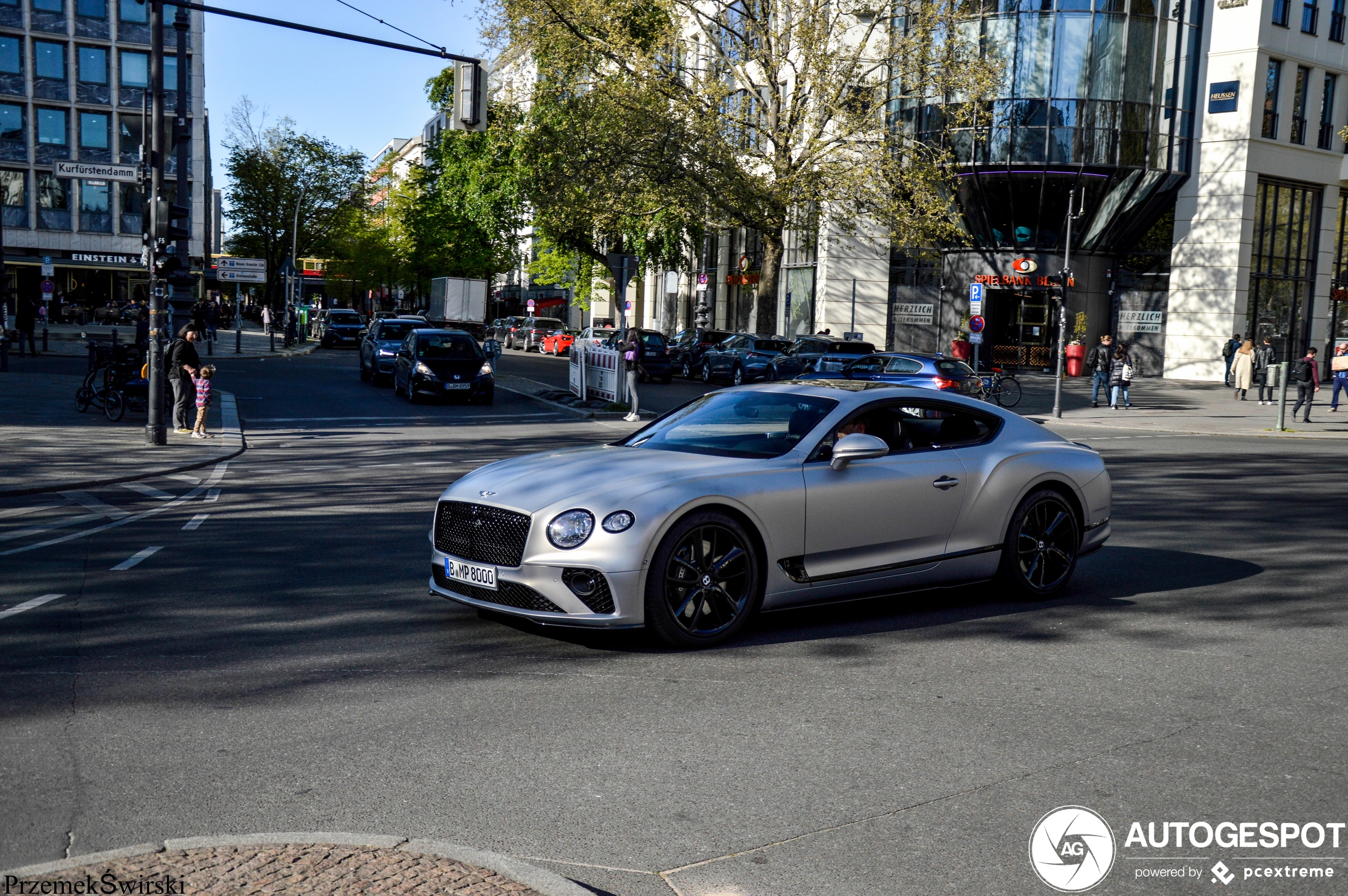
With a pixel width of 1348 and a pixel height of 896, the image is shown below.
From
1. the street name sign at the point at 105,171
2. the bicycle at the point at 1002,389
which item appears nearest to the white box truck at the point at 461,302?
the bicycle at the point at 1002,389

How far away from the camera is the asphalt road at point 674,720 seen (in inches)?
163

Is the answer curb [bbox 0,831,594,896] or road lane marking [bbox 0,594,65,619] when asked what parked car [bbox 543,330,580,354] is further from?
curb [bbox 0,831,594,896]

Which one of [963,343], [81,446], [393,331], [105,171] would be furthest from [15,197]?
A: [81,446]

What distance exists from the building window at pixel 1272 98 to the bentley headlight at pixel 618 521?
41.1 meters

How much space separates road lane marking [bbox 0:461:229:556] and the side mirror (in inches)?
244

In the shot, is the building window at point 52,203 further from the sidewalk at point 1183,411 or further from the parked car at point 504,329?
the sidewalk at point 1183,411

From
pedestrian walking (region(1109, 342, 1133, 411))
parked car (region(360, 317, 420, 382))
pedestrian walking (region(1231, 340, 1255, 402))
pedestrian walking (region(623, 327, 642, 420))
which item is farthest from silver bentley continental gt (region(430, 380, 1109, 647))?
pedestrian walking (region(1231, 340, 1255, 402))

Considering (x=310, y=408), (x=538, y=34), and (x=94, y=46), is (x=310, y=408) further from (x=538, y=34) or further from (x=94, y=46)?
(x=94, y=46)

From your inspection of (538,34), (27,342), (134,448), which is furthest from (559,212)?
(134,448)

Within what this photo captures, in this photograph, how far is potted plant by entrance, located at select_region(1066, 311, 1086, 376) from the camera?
43.1m

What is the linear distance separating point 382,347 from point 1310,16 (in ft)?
105

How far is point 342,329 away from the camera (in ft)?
182

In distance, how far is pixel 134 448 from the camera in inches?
645

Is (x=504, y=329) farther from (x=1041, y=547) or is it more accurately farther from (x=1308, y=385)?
(x=1041, y=547)
